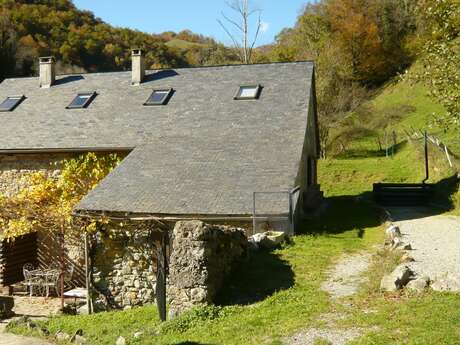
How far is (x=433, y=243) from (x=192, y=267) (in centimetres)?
658

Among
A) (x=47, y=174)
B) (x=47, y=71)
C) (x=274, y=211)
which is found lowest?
(x=274, y=211)

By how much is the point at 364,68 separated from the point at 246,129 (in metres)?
34.6

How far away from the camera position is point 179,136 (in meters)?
17.1

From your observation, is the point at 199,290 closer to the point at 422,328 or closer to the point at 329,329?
the point at 329,329

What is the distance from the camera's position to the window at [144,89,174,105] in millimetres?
19062

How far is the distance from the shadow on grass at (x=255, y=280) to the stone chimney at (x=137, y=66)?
11.6 metres

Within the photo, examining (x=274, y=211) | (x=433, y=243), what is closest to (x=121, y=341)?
(x=274, y=211)

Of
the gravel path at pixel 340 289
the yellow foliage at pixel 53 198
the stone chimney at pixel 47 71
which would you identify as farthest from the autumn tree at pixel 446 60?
the stone chimney at pixel 47 71

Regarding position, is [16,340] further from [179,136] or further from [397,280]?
[179,136]

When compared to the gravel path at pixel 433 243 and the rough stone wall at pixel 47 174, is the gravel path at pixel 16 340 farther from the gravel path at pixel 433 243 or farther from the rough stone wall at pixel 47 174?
the gravel path at pixel 433 243

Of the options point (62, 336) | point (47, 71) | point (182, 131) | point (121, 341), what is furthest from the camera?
point (47, 71)

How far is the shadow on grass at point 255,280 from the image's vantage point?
32.0ft

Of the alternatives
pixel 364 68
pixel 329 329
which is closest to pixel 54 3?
pixel 364 68

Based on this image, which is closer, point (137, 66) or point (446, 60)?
point (446, 60)
